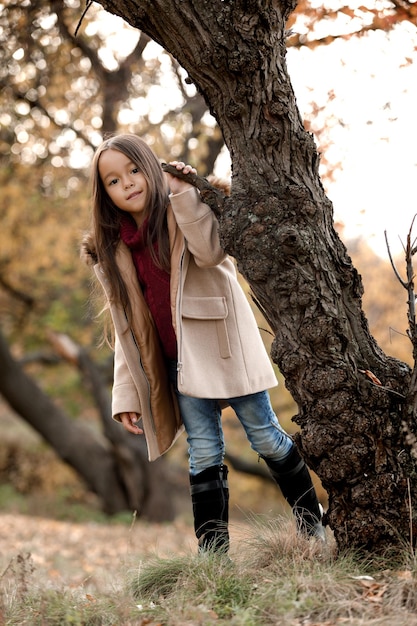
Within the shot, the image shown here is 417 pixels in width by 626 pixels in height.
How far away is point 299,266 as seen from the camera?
2.75m

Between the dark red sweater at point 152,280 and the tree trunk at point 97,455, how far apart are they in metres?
6.48

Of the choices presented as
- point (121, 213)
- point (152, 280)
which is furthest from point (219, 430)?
point (121, 213)

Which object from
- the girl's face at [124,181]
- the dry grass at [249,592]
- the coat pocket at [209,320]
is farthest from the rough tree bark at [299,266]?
the girl's face at [124,181]

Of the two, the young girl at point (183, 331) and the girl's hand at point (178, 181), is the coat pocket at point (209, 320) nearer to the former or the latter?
the young girl at point (183, 331)

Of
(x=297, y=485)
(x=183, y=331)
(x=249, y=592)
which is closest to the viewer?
(x=249, y=592)

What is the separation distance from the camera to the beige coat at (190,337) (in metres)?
3.02

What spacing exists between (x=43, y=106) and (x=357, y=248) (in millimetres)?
4067

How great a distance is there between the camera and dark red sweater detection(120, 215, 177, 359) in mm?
3213

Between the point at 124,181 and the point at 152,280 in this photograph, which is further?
the point at 152,280

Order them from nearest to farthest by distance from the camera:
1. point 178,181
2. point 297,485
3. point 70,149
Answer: point 178,181
point 297,485
point 70,149

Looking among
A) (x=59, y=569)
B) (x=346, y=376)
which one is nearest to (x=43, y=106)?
(x=59, y=569)

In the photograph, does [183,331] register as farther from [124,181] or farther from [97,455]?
[97,455]

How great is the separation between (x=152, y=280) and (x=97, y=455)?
7199 millimetres

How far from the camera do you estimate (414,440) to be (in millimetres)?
2627
